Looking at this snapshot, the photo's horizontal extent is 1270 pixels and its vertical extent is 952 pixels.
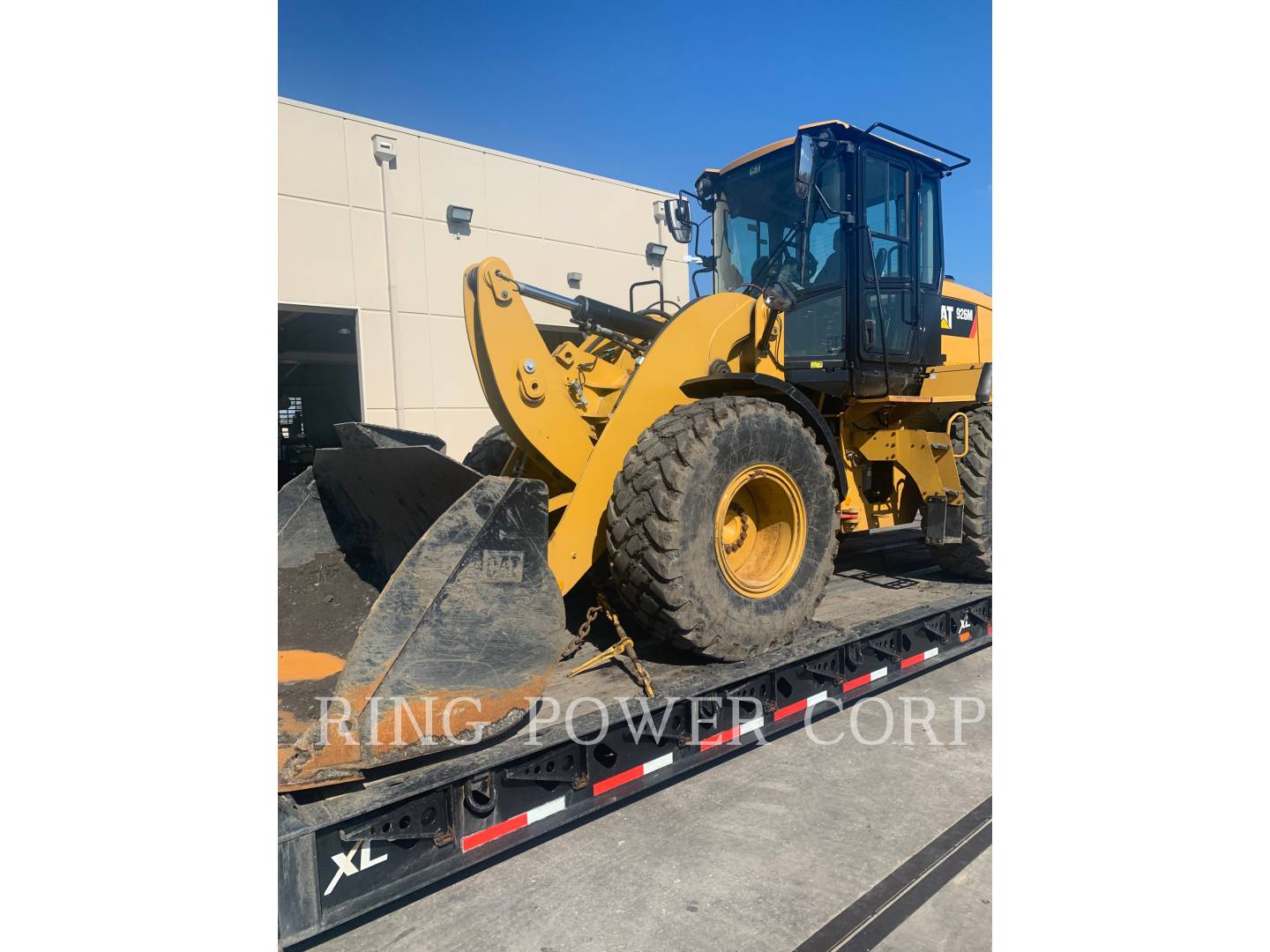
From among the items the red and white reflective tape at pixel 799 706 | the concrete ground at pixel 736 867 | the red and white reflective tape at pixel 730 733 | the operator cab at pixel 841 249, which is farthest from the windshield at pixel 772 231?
the concrete ground at pixel 736 867

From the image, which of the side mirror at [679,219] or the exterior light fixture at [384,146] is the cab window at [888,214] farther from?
the exterior light fixture at [384,146]

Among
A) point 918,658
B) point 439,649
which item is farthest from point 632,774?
point 918,658

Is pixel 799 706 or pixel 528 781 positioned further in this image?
pixel 799 706

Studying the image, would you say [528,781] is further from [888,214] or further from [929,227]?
[929,227]

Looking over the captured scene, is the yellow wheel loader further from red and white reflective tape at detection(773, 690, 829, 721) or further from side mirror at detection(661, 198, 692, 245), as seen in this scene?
red and white reflective tape at detection(773, 690, 829, 721)

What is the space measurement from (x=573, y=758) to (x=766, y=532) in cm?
154

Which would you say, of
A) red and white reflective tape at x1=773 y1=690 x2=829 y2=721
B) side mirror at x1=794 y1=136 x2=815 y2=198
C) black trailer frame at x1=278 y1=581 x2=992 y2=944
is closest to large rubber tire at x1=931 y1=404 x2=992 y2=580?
black trailer frame at x1=278 y1=581 x2=992 y2=944

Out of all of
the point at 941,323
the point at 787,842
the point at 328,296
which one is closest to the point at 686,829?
the point at 787,842

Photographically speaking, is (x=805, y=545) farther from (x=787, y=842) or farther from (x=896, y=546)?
(x=896, y=546)

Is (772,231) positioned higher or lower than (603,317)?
higher

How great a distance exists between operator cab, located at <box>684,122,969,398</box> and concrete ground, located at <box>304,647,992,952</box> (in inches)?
79.0

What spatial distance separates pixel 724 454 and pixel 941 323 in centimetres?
269

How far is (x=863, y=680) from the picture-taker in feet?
12.1

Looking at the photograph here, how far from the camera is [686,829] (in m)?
2.76
